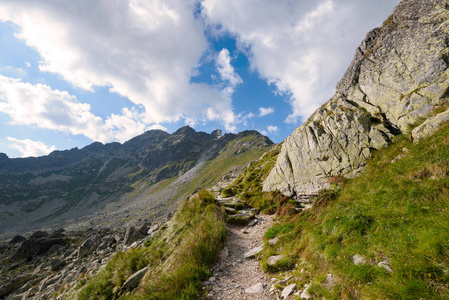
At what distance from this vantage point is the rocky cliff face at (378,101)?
14.9m

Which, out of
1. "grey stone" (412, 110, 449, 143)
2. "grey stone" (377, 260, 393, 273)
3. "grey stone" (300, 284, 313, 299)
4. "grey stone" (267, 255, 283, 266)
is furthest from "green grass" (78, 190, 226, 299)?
"grey stone" (412, 110, 449, 143)

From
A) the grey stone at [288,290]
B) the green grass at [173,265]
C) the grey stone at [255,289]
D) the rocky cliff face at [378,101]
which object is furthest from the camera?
the rocky cliff face at [378,101]

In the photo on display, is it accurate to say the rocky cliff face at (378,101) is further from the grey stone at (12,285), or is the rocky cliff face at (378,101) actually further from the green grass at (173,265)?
the grey stone at (12,285)

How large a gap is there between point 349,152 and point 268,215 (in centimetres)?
932

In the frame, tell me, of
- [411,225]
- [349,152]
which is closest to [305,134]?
[349,152]

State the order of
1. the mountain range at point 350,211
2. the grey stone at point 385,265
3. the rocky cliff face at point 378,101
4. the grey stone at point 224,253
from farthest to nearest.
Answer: the rocky cliff face at point 378,101, the grey stone at point 224,253, the mountain range at point 350,211, the grey stone at point 385,265

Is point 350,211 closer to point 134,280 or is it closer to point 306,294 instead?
point 306,294

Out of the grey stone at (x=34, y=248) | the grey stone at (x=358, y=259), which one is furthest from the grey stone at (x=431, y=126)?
the grey stone at (x=34, y=248)

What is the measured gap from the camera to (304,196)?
55.3 feet

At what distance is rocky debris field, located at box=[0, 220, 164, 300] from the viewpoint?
1655 cm

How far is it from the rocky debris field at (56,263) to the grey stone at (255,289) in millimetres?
6967

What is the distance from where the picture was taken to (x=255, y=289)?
7066 mm

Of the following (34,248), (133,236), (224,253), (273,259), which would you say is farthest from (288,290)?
(34,248)

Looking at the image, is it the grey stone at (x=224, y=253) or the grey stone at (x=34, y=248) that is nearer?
the grey stone at (x=224, y=253)
